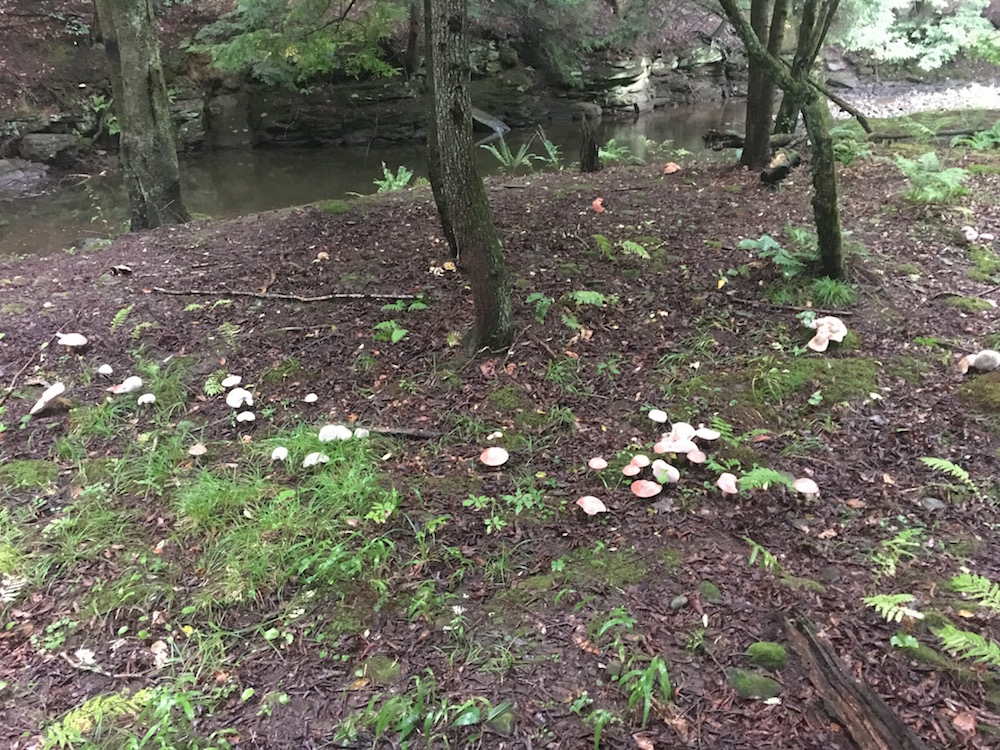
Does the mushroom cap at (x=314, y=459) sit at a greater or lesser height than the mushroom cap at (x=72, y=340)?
lesser

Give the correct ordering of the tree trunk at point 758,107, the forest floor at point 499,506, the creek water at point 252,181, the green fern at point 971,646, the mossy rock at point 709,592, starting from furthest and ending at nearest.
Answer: the creek water at point 252,181 → the tree trunk at point 758,107 → the mossy rock at point 709,592 → the forest floor at point 499,506 → the green fern at point 971,646

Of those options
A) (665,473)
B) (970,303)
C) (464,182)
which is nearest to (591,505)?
(665,473)

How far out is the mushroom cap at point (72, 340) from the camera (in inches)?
197

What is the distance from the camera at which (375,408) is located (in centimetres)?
445

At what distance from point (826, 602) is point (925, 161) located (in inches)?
280

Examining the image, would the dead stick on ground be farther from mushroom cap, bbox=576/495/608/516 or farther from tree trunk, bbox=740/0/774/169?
tree trunk, bbox=740/0/774/169

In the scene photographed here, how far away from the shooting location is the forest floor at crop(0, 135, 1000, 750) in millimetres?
2559

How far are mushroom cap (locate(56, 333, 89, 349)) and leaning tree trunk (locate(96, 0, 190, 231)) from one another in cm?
370

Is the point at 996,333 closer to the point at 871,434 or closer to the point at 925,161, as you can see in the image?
the point at 871,434

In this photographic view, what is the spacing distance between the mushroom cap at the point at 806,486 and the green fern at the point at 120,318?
17.5 ft

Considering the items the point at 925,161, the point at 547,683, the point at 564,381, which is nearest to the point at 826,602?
the point at 547,683

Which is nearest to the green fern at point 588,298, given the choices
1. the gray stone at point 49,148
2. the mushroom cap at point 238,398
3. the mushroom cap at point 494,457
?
the mushroom cap at point 494,457

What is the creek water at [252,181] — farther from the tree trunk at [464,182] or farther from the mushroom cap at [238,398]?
the tree trunk at [464,182]

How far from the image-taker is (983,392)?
4070 mm
